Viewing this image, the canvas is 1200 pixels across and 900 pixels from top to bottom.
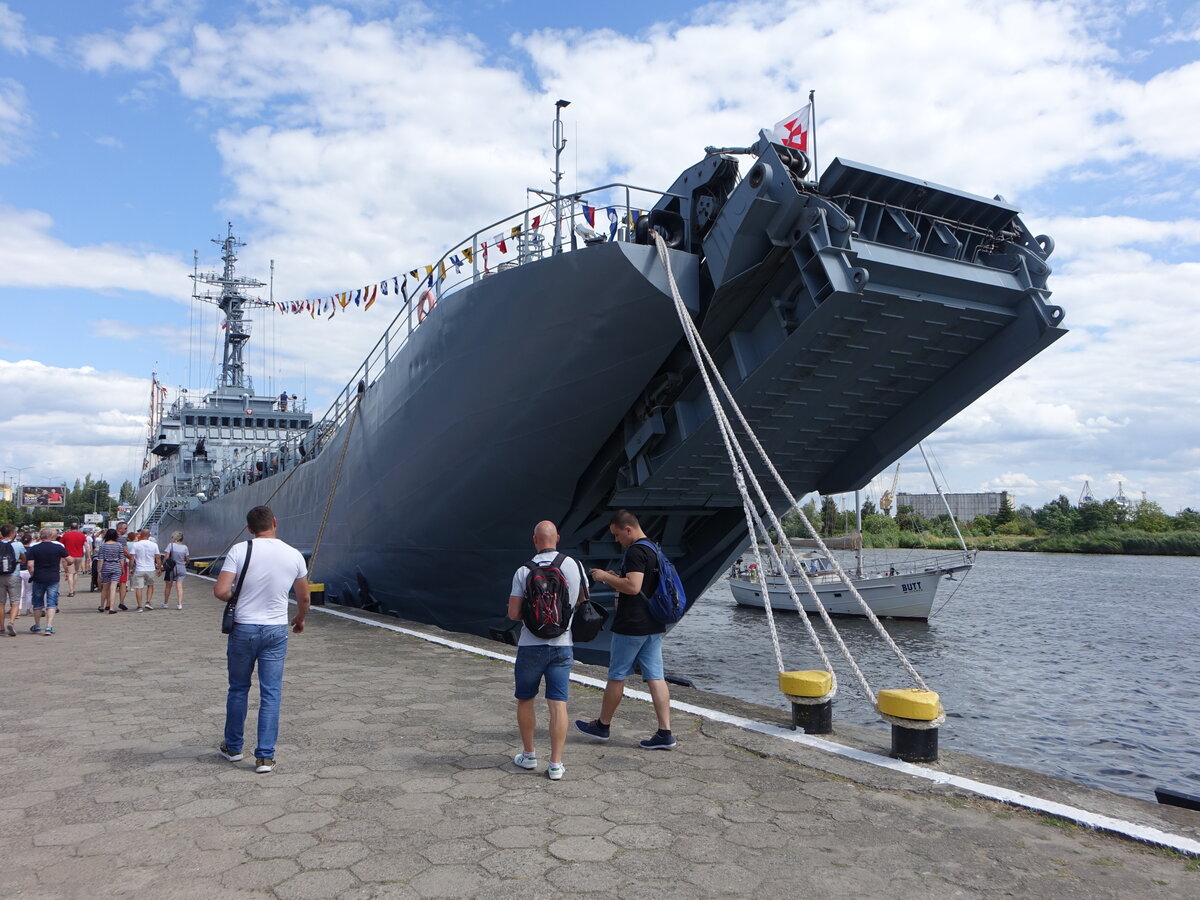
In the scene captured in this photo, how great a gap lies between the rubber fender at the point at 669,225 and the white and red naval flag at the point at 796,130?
1325mm

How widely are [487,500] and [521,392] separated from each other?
1.84 metres

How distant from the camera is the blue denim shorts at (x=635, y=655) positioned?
5.01 metres

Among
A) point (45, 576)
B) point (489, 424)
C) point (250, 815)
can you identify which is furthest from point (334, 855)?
point (45, 576)

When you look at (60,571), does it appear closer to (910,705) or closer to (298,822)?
(298,822)

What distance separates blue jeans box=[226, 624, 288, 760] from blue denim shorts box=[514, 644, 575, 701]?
1321 mm

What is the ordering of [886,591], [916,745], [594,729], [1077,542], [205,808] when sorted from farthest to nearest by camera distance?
[1077,542] → [886,591] → [594,729] → [916,745] → [205,808]

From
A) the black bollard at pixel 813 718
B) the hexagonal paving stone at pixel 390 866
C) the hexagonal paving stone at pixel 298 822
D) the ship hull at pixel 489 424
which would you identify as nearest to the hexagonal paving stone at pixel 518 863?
the hexagonal paving stone at pixel 390 866

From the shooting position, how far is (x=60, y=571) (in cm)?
1117

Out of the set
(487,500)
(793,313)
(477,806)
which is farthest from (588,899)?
(487,500)

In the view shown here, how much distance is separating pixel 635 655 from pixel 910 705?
164cm

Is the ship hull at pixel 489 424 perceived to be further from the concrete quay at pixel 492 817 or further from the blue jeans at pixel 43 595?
the blue jeans at pixel 43 595

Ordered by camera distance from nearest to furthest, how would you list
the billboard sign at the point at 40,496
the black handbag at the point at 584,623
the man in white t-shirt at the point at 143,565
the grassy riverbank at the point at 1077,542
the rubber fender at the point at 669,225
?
the black handbag at the point at 584,623 → the rubber fender at the point at 669,225 → the man in white t-shirt at the point at 143,565 → the grassy riverbank at the point at 1077,542 → the billboard sign at the point at 40,496

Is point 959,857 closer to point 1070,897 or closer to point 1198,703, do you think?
point 1070,897

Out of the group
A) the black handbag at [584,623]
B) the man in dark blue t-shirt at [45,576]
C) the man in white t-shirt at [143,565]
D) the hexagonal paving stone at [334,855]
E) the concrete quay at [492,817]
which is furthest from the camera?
the man in white t-shirt at [143,565]
